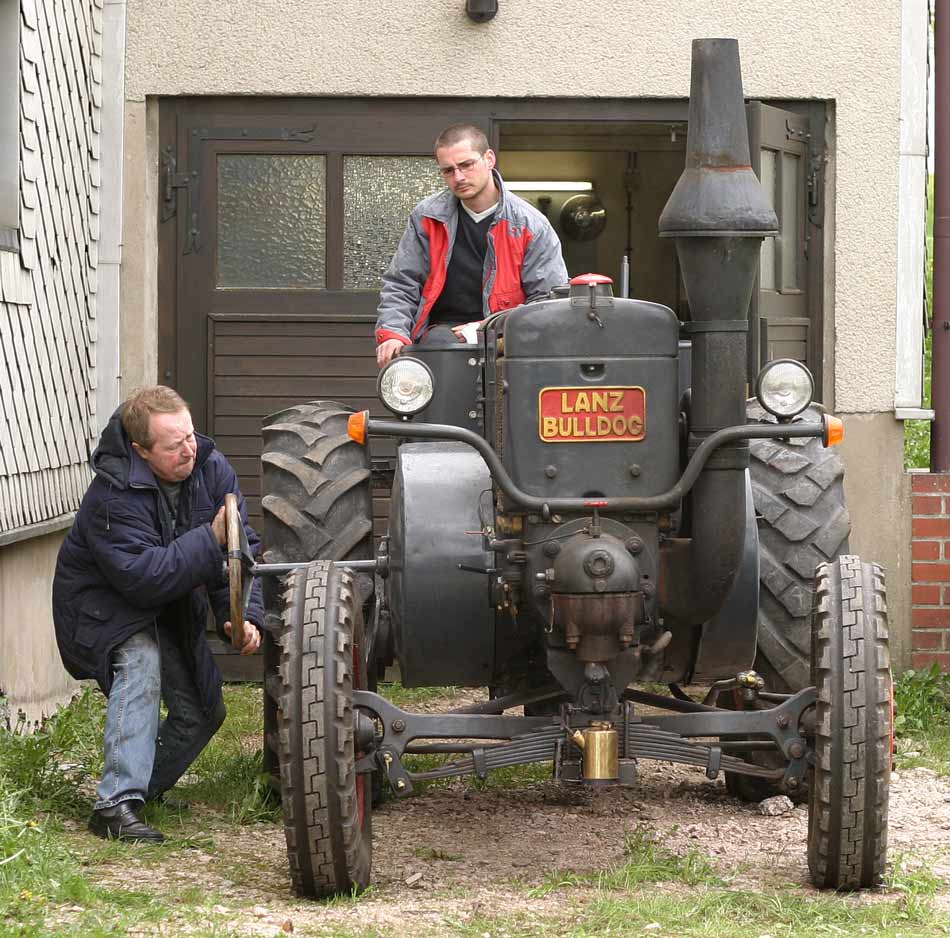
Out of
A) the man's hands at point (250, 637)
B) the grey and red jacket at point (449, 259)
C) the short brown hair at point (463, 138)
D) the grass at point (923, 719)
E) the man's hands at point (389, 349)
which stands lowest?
the grass at point (923, 719)

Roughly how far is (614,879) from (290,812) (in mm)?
965

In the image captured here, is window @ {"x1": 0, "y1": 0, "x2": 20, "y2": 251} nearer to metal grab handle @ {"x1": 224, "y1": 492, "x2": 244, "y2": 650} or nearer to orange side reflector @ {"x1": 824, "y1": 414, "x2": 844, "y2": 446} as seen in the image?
→ metal grab handle @ {"x1": 224, "y1": 492, "x2": 244, "y2": 650}

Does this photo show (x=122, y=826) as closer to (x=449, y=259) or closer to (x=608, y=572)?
(x=608, y=572)

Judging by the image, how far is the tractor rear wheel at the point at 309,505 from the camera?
226 inches

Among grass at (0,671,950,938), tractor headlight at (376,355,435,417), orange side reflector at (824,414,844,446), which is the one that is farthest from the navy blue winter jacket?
orange side reflector at (824,414,844,446)

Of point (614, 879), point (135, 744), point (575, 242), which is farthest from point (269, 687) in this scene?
point (575, 242)

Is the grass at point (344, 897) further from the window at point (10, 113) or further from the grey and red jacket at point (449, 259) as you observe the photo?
the window at point (10, 113)

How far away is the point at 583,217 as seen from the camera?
13492mm

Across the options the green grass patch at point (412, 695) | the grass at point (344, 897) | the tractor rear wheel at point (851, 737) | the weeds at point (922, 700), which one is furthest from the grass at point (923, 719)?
the tractor rear wheel at point (851, 737)

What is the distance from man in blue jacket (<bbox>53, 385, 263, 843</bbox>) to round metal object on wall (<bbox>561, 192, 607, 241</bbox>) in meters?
8.16

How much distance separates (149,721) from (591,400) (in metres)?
1.83

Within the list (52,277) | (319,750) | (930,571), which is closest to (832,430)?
(319,750)

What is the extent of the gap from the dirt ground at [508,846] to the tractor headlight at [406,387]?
1297 mm

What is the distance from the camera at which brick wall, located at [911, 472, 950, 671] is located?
813 centimetres
